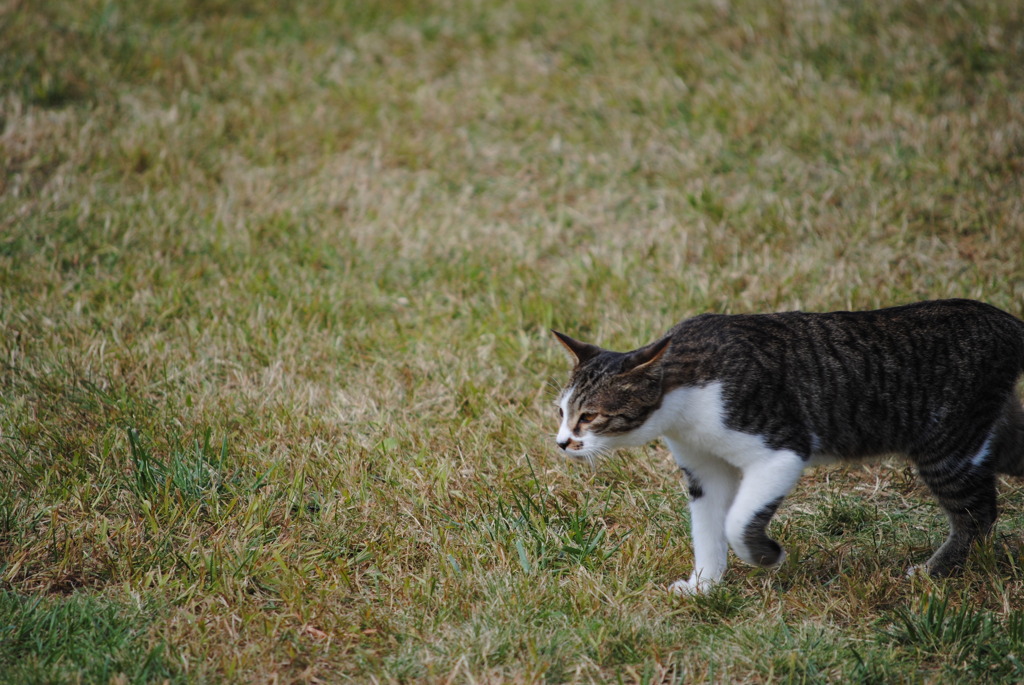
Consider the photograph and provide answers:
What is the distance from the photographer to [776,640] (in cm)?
315

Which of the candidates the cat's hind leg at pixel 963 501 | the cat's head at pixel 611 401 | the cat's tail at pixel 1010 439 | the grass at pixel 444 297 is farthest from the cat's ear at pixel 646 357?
the cat's tail at pixel 1010 439

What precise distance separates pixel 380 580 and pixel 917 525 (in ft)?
7.57

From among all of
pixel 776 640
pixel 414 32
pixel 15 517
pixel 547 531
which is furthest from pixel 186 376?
pixel 414 32

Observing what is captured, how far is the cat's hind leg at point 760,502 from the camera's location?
3.28 meters

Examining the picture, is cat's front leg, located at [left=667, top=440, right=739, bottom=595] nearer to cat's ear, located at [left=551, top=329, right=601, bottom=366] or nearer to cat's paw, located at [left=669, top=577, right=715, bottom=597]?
cat's paw, located at [left=669, top=577, right=715, bottom=597]

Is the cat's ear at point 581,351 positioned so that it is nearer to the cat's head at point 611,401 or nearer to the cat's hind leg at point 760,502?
the cat's head at point 611,401

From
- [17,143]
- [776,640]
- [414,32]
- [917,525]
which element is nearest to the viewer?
[776,640]

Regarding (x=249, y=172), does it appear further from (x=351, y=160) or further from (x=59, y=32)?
(x=59, y=32)

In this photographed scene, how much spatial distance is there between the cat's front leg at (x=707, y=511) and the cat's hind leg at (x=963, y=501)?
0.79 meters

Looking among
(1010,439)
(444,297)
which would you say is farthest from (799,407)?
(444,297)

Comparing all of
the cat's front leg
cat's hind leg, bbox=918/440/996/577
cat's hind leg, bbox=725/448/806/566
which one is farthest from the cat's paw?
cat's hind leg, bbox=918/440/996/577

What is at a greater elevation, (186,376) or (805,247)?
(805,247)

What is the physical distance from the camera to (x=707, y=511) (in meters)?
3.57

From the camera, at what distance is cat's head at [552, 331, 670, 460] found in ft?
11.0
